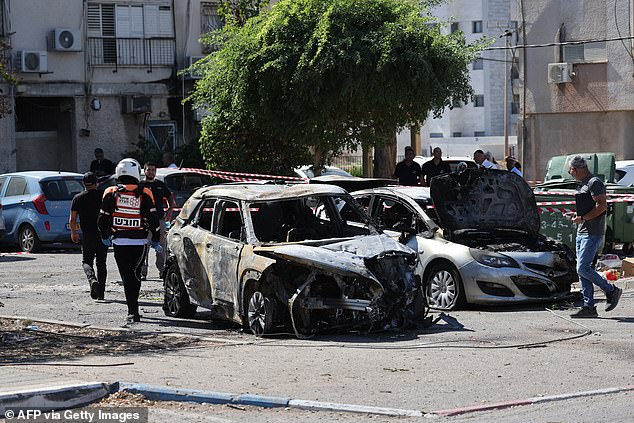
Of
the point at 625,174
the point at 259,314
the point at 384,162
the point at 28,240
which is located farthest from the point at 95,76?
the point at 259,314

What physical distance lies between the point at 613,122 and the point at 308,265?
85.3 feet

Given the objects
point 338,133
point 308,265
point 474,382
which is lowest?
point 474,382

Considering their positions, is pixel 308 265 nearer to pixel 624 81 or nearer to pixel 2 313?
pixel 2 313

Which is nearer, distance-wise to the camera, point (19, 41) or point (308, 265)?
point (308, 265)

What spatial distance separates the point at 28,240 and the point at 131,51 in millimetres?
13103

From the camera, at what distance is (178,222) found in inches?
558

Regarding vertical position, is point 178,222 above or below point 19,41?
below

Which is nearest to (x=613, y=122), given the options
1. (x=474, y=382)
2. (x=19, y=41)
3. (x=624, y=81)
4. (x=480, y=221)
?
(x=624, y=81)

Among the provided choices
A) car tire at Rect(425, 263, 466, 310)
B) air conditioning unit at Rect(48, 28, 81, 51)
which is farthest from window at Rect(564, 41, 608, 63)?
car tire at Rect(425, 263, 466, 310)

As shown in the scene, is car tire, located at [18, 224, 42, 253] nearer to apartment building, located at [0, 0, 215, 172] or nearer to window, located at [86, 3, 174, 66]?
apartment building, located at [0, 0, 215, 172]

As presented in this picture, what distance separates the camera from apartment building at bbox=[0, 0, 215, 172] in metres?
33.8

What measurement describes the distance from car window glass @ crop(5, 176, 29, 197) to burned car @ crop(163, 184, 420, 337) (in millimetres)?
10921

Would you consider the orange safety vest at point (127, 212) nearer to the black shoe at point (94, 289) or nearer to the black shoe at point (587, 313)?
the black shoe at point (94, 289)

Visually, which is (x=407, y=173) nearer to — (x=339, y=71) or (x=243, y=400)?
(x=339, y=71)
